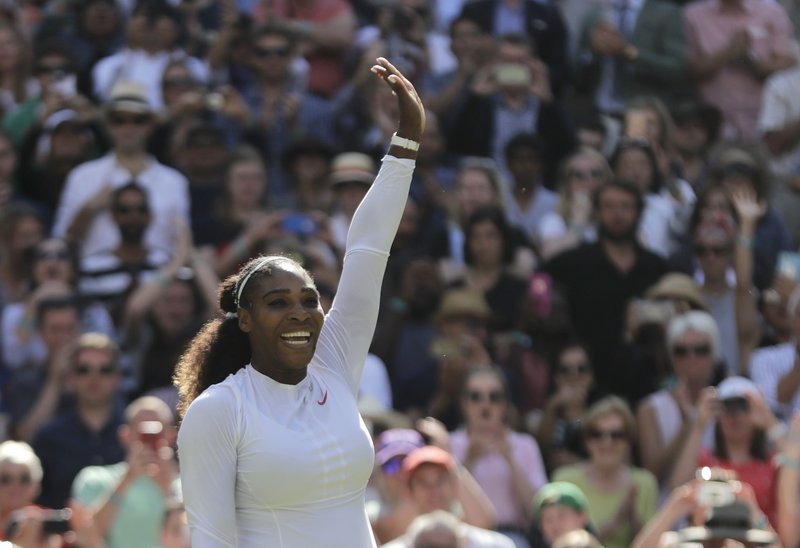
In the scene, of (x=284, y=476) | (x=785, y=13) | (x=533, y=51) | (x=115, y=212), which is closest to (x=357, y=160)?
(x=115, y=212)

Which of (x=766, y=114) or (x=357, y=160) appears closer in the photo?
(x=357, y=160)

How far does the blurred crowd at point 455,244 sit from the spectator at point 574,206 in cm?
2

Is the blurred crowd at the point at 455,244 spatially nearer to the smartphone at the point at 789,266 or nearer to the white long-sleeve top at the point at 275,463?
the smartphone at the point at 789,266

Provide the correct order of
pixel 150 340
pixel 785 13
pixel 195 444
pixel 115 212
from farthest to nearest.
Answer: pixel 785 13 < pixel 115 212 < pixel 150 340 < pixel 195 444

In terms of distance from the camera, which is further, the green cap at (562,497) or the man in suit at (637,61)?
the man in suit at (637,61)

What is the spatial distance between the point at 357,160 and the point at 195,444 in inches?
272

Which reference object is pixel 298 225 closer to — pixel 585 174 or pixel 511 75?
pixel 585 174

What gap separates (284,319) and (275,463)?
0.33m

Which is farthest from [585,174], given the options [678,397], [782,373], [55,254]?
[55,254]

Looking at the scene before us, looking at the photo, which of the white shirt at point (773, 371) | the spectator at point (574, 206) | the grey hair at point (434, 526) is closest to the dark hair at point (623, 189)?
the spectator at point (574, 206)

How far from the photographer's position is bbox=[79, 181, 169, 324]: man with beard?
1004cm

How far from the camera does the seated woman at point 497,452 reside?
836cm

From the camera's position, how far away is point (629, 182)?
34.4 feet

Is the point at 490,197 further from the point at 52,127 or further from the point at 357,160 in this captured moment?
the point at 52,127
